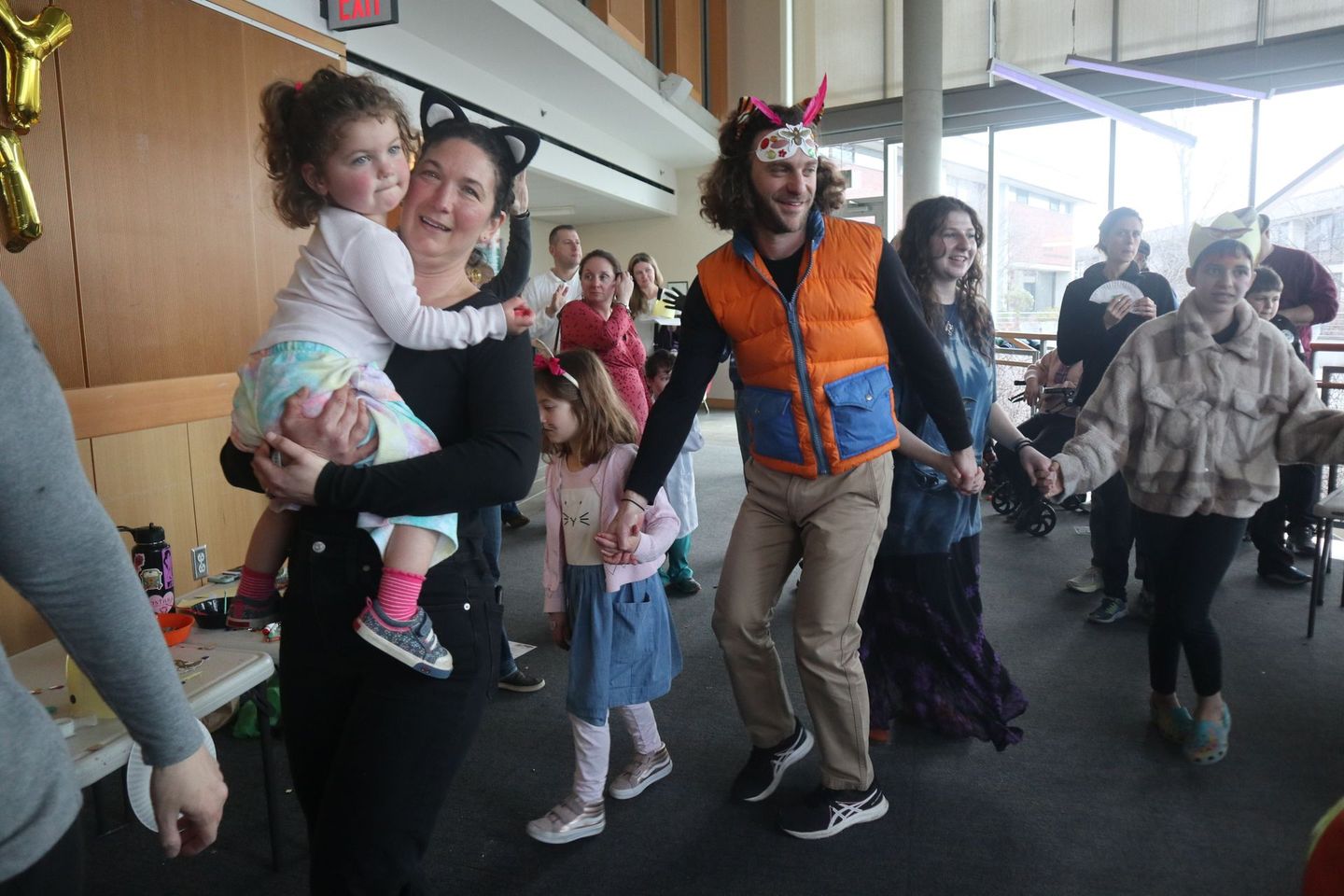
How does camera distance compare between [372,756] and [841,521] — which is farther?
[841,521]

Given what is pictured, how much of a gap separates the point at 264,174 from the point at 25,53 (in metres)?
1.29

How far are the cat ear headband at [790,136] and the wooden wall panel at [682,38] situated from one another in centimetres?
889

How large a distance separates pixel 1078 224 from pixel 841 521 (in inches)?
374

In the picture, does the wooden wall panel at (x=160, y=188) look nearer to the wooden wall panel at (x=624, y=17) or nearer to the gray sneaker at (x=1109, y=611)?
the gray sneaker at (x=1109, y=611)

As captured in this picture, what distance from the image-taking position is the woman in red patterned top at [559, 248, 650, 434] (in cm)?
443

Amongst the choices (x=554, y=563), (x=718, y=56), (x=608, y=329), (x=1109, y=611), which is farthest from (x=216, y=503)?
(x=718, y=56)

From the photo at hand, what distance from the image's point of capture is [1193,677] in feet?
8.61

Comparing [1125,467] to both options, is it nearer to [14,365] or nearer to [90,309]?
[14,365]

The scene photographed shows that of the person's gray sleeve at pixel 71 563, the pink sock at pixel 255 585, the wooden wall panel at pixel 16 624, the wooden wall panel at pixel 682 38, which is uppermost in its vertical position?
the wooden wall panel at pixel 682 38

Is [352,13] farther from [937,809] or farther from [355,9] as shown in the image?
[937,809]

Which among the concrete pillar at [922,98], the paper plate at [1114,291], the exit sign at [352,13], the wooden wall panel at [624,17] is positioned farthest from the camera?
the concrete pillar at [922,98]

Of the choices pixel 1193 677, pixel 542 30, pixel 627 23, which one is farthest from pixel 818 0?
pixel 1193 677

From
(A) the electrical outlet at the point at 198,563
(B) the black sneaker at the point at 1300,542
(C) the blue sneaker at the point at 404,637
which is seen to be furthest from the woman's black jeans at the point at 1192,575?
(A) the electrical outlet at the point at 198,563

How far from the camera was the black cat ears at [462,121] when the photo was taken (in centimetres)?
137
